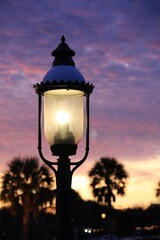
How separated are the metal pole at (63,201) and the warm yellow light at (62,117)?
31cm

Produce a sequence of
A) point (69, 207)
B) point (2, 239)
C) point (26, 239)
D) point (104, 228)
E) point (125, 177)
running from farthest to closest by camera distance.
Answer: point (104, 228) < point (2, 239) < point (125, 177) < point (26, 239) < point (69, 207)

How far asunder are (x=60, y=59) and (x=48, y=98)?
1.24 ft

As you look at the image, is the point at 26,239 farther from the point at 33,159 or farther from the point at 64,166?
the point at 64,166

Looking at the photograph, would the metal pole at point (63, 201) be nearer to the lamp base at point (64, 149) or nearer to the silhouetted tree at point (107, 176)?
the lamp base at point (64, 149)

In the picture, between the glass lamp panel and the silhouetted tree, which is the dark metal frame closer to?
the glass lamp panel

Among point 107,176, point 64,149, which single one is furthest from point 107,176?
point 64,149

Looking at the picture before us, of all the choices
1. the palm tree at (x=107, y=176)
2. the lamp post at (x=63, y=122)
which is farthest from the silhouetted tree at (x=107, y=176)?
the lamp post at (x=63, y=122)

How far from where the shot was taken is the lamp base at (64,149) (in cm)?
476

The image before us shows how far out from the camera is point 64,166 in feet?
15.6

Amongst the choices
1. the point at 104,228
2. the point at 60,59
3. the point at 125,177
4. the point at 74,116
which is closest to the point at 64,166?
the point at 74,116

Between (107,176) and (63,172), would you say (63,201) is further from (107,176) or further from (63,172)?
(107,176)

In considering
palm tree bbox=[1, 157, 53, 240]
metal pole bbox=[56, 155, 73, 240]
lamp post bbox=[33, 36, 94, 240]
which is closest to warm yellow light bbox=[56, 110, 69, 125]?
lamp post bbox=[33, 36, 94, 240]

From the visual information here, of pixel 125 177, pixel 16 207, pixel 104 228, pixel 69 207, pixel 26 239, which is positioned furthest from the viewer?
pixel 104 228

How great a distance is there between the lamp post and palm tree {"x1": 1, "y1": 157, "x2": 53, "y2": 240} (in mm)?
33181
